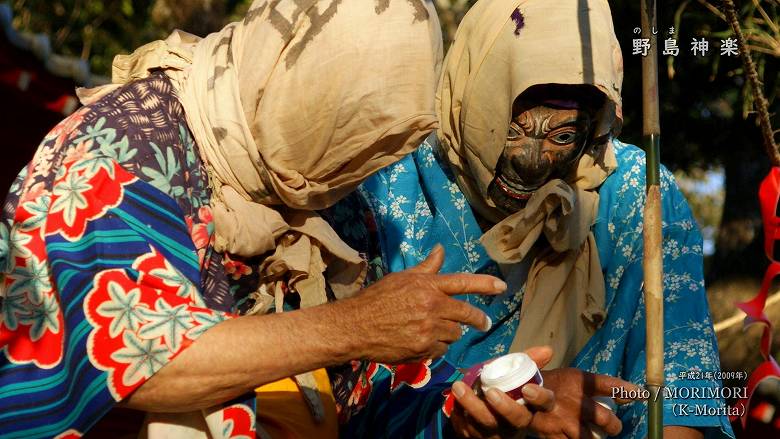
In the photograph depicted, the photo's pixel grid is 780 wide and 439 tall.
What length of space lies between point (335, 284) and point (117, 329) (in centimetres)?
85

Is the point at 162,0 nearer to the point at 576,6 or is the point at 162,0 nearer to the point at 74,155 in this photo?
the point at 576,6

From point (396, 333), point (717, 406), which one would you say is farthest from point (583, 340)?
point (396, 333)

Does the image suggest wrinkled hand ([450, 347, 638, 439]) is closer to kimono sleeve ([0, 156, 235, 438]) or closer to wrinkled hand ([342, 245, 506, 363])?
wrinkled hand ([342, 245, 506, 363])

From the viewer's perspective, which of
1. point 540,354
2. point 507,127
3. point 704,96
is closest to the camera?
point 540,354

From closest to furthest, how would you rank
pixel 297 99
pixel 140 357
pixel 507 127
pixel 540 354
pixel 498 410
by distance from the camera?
pixel 140 357 → pixel 498 410 → pixel 297 99 → pixel 540 354 → pixel 507 127

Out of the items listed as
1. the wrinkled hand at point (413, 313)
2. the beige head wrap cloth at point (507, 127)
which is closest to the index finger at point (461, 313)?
the wrinkled hand at point (413, 313)

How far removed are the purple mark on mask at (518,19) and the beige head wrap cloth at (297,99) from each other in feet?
2.70

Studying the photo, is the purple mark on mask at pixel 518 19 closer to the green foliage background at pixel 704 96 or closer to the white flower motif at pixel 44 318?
the green foliage background at pixel 704 96

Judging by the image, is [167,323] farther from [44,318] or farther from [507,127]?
[507,127]

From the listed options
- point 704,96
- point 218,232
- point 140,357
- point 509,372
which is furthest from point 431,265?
point 704,96

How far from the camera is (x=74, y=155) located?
9.14ft

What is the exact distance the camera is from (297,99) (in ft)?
9.79

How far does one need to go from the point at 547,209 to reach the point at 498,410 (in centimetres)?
107

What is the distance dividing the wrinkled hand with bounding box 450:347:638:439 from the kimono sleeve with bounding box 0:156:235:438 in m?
0.63
